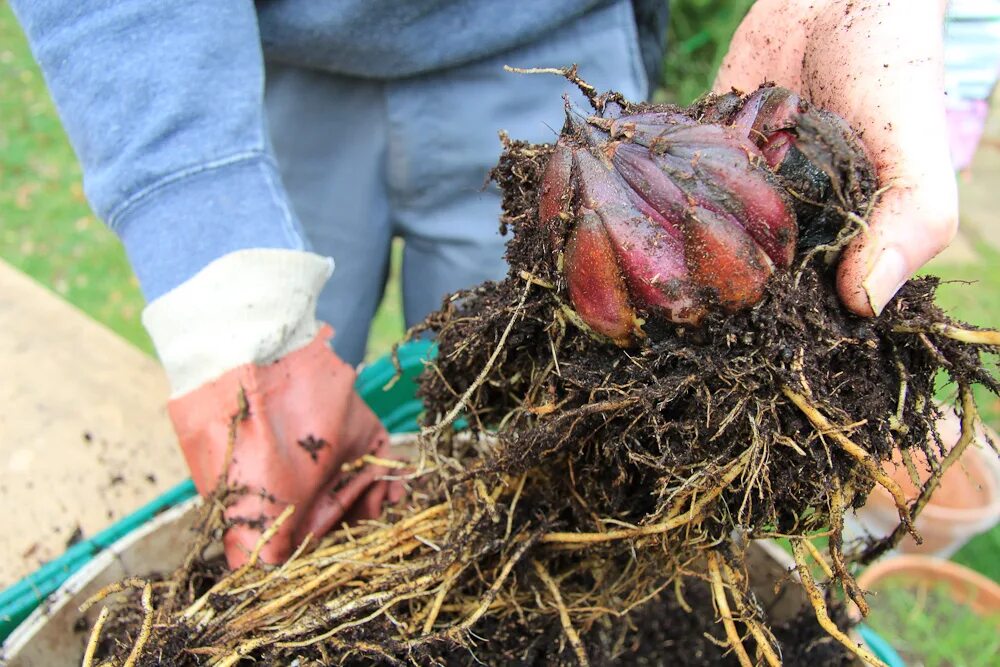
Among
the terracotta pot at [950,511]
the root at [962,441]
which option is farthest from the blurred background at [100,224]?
the root at [962,441]

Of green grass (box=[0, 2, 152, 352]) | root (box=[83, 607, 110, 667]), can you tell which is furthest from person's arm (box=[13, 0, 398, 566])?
green grass (box=[0, 2, 152, 352])

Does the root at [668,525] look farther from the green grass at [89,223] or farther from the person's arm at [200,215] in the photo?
the green grass at [89,223]

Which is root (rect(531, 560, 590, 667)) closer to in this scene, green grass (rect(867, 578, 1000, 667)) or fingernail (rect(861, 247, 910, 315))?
fingernail (rect(861, 247, 910, 315))

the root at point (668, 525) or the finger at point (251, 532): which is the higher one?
the root at point (668, 525)

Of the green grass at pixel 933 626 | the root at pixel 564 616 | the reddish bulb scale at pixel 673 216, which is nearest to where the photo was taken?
the reddish bulb scale at pixel 673 216

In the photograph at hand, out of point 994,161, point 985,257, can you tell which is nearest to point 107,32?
point 985,257

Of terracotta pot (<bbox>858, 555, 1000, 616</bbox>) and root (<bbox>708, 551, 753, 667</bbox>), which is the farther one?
terracotta pot (<bbox>858, 555, 1000, 616</bbox>)
